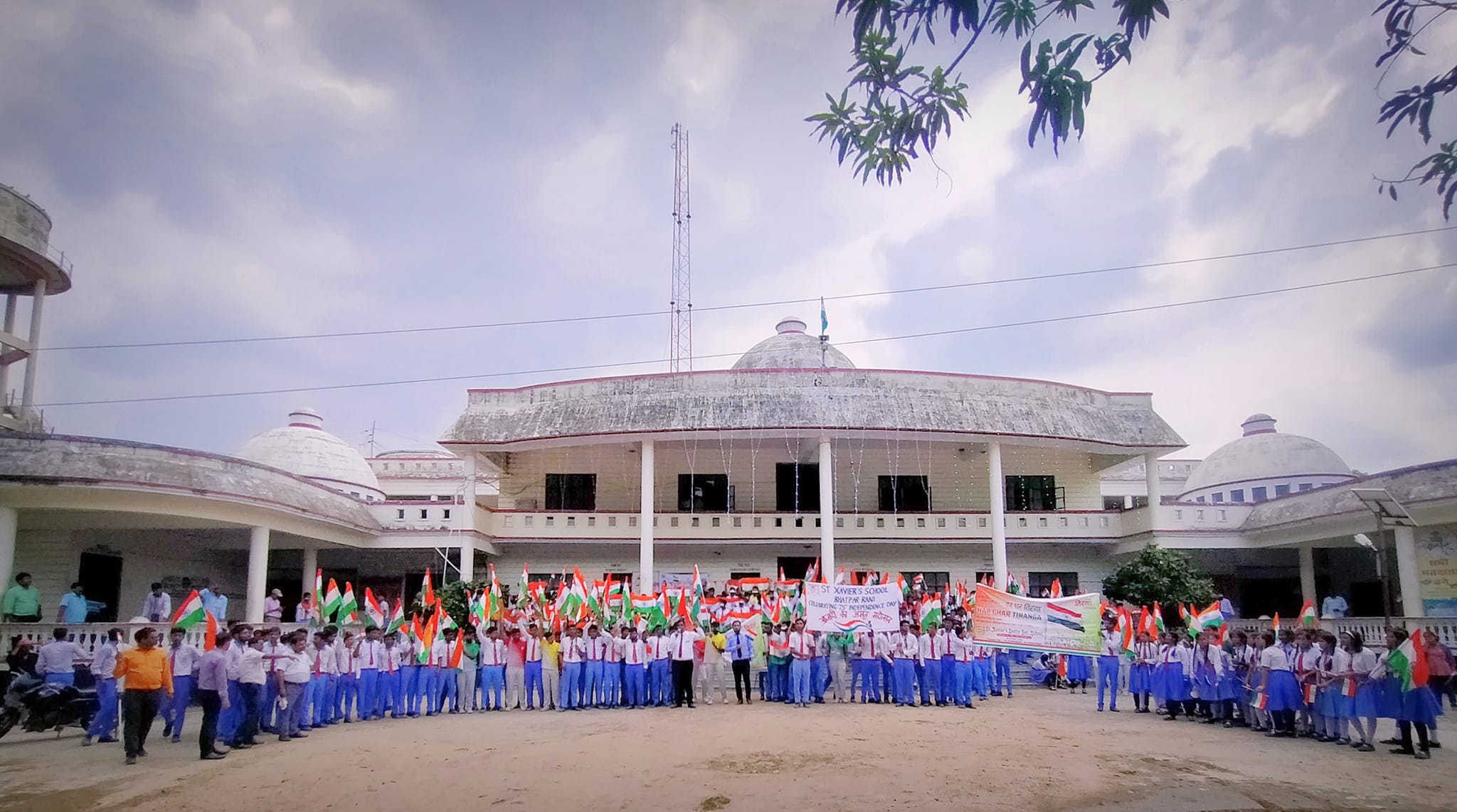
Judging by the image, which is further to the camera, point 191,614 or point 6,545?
point 6,545

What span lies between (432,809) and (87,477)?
13.1m

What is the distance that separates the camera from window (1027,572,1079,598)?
28109 mm

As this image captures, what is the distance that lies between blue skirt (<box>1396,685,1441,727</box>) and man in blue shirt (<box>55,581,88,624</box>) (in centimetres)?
1948

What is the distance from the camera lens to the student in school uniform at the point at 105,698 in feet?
41.1

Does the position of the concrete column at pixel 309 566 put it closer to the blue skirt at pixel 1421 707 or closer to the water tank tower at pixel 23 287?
the water tank tower at pixel 23 287

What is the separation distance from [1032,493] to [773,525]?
A: 8.51 meters

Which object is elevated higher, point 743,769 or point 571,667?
point 571,667

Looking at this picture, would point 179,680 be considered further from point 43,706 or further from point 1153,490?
point 1153,490

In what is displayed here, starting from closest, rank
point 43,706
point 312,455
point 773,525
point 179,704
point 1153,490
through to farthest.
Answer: point 43,706, point 179,704, point 1153,490, point 773,525, point 312,455

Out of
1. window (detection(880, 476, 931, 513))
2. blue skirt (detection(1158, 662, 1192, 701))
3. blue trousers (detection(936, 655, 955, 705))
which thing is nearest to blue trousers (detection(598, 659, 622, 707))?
blue trousers (detection(936, 655, 955, 705))

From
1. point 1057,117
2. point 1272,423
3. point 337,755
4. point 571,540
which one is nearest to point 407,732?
point 337,755

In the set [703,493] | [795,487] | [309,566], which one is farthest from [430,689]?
[795,487]

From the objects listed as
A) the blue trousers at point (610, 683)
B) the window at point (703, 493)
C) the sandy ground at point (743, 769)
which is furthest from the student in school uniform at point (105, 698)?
the window at point (703, 493)

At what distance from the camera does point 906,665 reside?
1611cm
